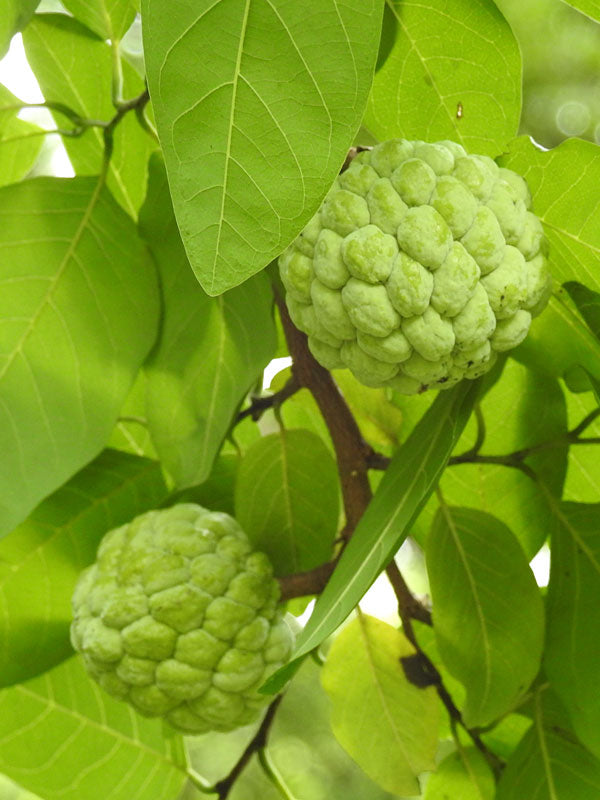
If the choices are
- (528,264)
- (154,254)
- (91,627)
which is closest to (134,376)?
(154,254)

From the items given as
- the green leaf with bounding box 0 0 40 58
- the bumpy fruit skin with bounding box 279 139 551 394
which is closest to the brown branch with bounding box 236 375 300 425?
the bumpy fruit skin with bounding box 279 139 551 394

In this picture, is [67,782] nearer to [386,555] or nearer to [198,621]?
[198,621]

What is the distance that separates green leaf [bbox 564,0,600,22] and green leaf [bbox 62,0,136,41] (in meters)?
0.59

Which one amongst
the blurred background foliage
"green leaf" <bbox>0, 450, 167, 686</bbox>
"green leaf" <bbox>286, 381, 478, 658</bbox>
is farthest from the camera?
the blurred background foliage

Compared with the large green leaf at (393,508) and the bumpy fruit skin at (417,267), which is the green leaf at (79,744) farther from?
the bumpy fruit skin at (417,267)

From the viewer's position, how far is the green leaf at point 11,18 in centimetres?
110

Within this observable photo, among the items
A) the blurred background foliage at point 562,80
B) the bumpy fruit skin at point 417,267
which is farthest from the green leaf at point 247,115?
the blurred background foliage at point 562,80

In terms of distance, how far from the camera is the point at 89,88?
1.57 meters

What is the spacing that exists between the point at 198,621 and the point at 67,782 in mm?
488

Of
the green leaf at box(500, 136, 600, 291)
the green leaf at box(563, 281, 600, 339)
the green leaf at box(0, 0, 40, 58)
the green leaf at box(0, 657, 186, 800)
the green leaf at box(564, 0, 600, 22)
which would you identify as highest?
the green leaf at box(564, 0, 600, 22)

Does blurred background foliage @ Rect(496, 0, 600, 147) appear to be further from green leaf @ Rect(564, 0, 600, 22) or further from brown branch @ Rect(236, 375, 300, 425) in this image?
green leaf @ Rect(564, 0, 600, 22)

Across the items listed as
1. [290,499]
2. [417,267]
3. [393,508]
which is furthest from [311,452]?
A: [417,267]

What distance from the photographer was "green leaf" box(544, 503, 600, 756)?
1.29 metres

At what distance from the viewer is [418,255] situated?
99cm
